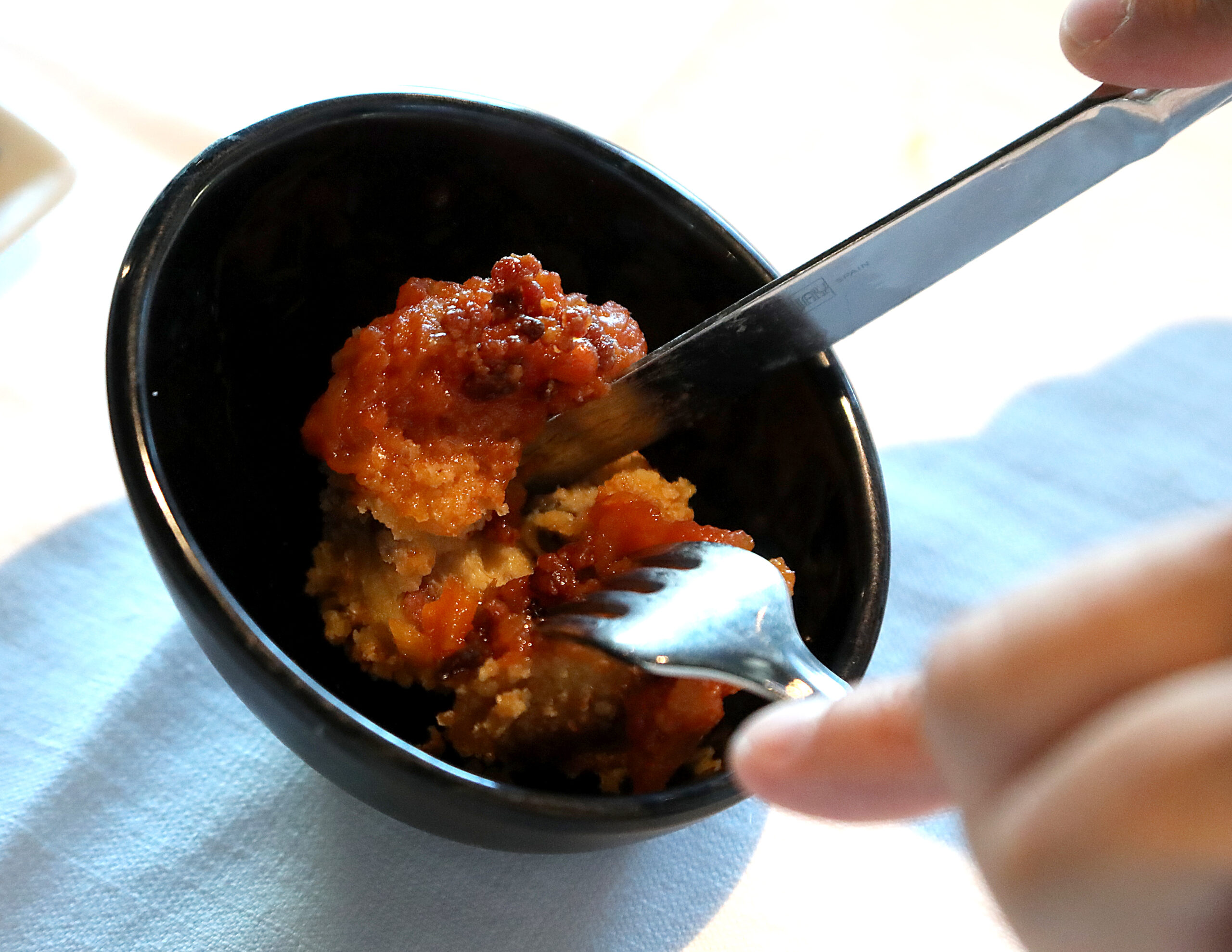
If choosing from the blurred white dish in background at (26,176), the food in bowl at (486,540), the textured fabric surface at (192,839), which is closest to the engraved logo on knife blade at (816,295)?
the food in bowl at (486,540)

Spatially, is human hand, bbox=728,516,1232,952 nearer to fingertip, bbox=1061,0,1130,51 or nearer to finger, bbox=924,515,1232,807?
finger, bbox=924,515,1232,807

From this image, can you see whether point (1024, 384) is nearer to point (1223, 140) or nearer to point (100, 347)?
point (1223, 140)

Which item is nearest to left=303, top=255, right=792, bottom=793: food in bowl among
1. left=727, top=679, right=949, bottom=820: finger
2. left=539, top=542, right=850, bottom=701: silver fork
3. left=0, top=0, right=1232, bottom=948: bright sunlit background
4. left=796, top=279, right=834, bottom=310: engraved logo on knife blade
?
left=539, top=542, right=850, bottom=701: silver fork

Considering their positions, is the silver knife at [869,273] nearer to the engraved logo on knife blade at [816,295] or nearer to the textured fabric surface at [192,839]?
the engraved logo on knife blade at [816,295]

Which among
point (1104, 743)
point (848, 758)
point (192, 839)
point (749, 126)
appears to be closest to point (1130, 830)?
point (1104, 743)

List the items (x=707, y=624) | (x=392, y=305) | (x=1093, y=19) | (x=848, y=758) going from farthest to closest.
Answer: (x=392, y=305) → (x=1093, y=19) → (x=707, y=624) → (x=848, y=758)

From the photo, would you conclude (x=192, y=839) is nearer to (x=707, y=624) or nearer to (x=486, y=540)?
(x=486, y=540)
